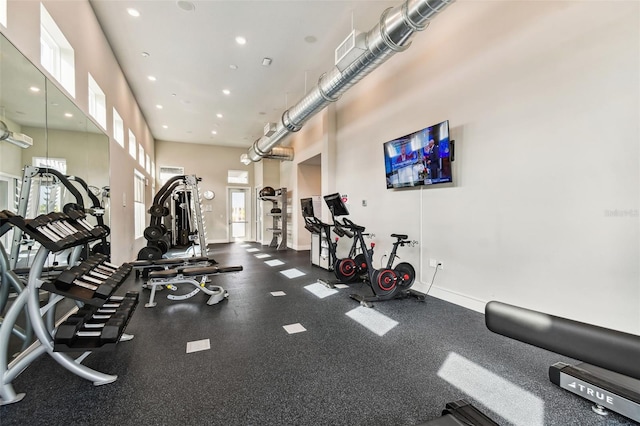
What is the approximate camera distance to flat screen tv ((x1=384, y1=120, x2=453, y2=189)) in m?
3.60

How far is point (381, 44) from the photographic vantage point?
132 inches

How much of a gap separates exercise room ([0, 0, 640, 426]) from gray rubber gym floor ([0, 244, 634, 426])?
2 centimetres

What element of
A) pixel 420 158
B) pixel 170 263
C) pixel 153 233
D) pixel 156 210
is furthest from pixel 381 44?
pixel 153 233

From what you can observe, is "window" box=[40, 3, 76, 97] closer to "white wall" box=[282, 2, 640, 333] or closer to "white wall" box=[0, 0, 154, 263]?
"white wall" box=[0, 0, 154, 263]

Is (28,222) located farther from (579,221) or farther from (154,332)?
(579,221)

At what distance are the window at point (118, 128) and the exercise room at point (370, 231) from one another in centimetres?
18

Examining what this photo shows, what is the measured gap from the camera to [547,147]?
2.76m

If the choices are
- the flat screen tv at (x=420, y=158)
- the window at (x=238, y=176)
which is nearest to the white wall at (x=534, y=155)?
the flat screen tv at (x=420, y=158)

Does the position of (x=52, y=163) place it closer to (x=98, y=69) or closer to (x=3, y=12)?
(x=3, y=12)

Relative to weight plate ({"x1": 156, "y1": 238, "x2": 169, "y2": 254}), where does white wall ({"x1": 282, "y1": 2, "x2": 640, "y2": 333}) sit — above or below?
above

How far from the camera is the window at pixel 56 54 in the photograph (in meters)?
2.73

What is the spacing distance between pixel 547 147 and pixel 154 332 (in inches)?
172

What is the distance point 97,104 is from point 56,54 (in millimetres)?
1406

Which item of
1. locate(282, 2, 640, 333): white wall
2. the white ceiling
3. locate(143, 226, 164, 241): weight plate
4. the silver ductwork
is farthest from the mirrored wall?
locate(282, 2, 640, 333): white wall
